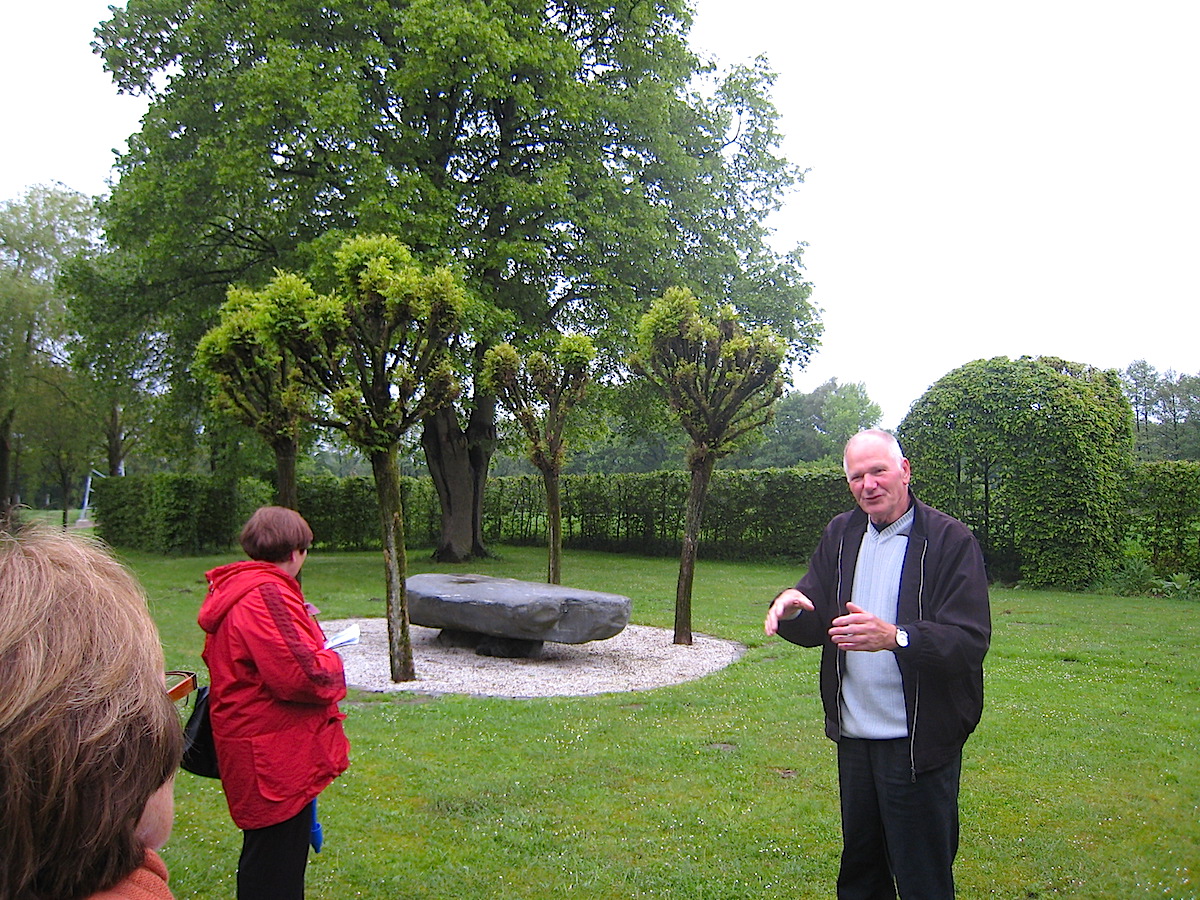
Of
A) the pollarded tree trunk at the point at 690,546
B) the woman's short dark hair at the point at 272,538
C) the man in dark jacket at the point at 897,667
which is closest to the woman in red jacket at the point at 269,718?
the woman's short dark hair at the point at 272,538

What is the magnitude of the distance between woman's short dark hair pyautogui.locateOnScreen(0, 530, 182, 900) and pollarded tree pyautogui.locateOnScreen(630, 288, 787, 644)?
36.6 ft

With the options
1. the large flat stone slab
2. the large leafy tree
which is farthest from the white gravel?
the large leafy tree

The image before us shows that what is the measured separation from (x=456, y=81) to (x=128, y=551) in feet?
64.7

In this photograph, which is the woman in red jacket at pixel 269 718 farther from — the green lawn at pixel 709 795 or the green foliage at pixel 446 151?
the green foliage at pixel 446 151

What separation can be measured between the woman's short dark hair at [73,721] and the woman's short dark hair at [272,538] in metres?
2.70

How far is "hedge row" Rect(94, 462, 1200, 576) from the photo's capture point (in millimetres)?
25031

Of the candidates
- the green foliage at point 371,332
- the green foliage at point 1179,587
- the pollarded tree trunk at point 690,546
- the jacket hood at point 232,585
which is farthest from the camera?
the green foliage at point 1179,587

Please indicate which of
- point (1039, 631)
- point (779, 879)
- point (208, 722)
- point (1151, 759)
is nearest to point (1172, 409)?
point (1039, 631)

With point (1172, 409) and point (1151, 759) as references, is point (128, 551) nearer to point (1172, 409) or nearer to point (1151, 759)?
point (1151, 759)

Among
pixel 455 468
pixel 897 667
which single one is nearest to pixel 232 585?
pixel 897 667

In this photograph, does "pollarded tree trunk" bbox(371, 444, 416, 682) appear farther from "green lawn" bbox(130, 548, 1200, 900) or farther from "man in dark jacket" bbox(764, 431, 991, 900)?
"man in dark jacket" bbox(764, 431, 991, 900)

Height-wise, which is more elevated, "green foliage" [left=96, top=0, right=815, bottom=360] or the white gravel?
"green foliage" [left=96, top=0, right=815, bottom=360]

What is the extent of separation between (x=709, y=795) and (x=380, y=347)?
5.99 m

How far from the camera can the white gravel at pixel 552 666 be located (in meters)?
9.93
